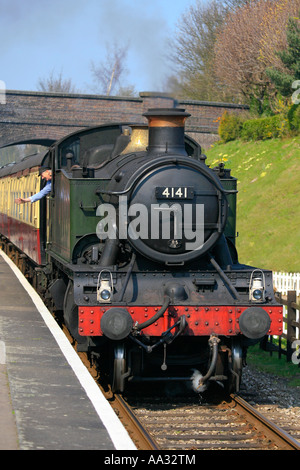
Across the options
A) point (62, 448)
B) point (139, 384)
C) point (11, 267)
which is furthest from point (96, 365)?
point (11, 267)

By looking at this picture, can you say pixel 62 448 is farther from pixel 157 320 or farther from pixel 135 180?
pixel 135 180

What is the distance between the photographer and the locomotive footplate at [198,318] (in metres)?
7.82

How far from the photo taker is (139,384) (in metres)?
9.43

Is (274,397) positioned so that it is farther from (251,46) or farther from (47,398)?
(251,46)

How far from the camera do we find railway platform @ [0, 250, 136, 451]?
5344 millimetres

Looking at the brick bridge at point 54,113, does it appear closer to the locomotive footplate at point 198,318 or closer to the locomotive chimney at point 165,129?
the locomotive chimney at point 165,129

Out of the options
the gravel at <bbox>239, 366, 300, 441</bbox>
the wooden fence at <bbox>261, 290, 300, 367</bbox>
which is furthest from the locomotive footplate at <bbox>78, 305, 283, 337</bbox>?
the wooden fence at <bbox>261, 290, 300, 367</bbox>

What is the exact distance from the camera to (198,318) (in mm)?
8023

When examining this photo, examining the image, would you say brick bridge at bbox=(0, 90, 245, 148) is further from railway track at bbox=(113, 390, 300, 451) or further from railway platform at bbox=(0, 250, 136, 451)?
railway track at bbox=(113, 390, 300, 451)

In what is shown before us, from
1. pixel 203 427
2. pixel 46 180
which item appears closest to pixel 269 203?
pixel 46 180

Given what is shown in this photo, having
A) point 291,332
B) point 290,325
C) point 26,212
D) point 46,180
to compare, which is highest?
point 46,180

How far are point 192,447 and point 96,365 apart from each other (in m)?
2.21

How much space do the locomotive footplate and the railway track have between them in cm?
90

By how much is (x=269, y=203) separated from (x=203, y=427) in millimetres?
19771
